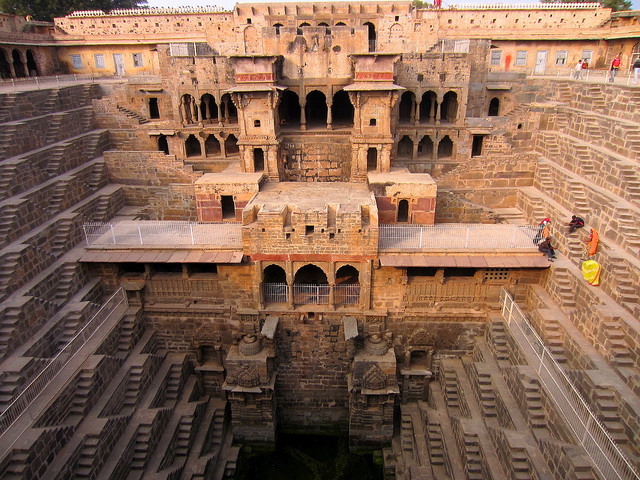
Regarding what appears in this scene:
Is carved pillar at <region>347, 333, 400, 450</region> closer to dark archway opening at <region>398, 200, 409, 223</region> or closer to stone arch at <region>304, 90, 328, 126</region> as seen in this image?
dark archway opening at <region>398, 200, 409, 223</region>

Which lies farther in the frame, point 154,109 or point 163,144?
point 154,109

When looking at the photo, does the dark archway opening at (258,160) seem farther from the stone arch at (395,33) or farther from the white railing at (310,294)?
the stone arch at (395,33)

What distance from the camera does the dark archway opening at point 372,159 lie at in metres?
21.7

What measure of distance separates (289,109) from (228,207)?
893 centimetres

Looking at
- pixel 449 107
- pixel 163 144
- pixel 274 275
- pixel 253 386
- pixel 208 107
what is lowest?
pixel 253 386

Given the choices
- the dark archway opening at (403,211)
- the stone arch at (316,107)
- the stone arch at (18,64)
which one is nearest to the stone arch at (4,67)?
the stone arch at (18,64)

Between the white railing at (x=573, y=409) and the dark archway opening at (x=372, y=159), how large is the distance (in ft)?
30.2

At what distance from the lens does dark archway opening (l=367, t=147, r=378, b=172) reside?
2169cm

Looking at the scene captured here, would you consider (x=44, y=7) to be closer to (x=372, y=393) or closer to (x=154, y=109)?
(x=154, y=109)

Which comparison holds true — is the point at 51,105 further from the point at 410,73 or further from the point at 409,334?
the point at 409,334

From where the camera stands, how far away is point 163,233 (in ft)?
60.6

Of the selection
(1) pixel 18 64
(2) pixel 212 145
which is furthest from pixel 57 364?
(1) pixel 18 64

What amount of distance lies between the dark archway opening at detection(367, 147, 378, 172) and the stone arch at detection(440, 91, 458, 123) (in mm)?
5992

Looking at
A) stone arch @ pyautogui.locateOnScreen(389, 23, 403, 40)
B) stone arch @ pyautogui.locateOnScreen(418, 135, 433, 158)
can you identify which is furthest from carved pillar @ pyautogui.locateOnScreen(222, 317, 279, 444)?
stone arch @ pyautogui.locateOnScreen(389, 23, 403, 40)
